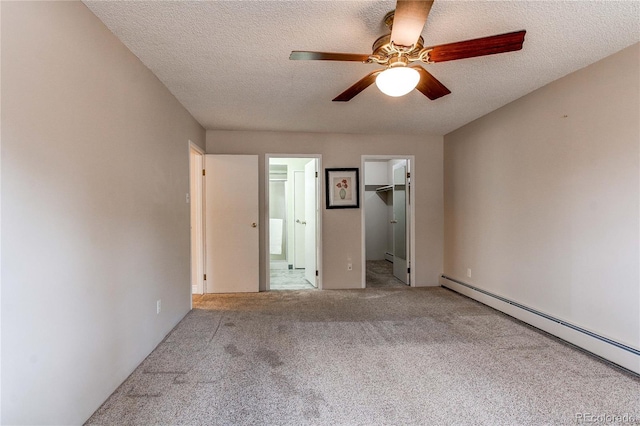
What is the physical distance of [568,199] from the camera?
270cm

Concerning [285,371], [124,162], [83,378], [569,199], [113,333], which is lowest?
[285,371]

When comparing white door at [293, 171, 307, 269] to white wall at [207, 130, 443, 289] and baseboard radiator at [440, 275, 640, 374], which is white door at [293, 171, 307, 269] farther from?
baseboard radiator at [440, 275, 640, 374]

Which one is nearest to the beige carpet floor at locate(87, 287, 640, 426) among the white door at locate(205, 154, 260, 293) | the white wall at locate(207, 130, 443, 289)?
the white door at locate(205, 154, 260, 293)

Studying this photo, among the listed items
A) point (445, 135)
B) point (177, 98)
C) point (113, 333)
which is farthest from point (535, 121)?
point (113, 333)

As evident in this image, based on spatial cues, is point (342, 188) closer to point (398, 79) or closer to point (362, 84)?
point (362, 84)

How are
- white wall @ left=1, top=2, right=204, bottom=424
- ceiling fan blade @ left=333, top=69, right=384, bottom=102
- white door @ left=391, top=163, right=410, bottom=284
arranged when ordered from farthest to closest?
1. white door @ left=391, top=163, right=410, bottom=284
2. ceiling fan blade @ left=333, top=69, right=384, bottom=102
3. white wall @ left=1, top=2, right=204, bottom=424

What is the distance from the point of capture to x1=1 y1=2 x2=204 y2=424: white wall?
127 centimetres

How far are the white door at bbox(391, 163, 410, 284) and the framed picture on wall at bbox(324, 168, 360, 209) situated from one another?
0.89 meters

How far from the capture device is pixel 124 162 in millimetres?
2141

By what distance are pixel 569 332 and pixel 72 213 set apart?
3.68 meters

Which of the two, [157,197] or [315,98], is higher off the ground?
[315,98]

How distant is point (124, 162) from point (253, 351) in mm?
1714

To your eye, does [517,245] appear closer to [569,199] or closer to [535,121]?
[569,199]

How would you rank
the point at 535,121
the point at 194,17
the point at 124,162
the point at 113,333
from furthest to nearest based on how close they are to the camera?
1. the point at 535,121
2. the point at 124,162
3. the point at 113,333
4. the point at 194,17
